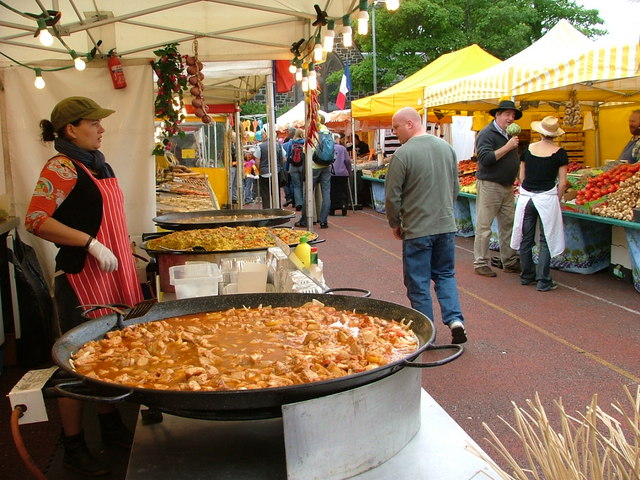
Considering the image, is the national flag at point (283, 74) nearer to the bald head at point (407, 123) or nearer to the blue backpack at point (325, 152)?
the bald head at point (407, 123)

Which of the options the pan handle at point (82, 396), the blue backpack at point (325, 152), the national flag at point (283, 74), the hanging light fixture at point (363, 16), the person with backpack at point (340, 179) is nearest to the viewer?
the pan handle at point (82, 396)

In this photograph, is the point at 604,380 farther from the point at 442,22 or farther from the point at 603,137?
the point at 442,22

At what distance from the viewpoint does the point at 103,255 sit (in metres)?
3.33

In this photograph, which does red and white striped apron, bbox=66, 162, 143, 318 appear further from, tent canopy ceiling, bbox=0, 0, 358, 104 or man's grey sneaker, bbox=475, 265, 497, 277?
man's grey sneaker, bbox=475, 265, 497, 277

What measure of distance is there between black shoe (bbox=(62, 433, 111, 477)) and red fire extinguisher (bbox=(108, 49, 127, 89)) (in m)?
3.62

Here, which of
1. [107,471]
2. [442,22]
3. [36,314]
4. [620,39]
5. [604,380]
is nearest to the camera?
[107,471]

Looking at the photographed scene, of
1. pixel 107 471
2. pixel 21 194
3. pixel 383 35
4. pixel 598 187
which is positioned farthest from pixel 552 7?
pixel 107 471

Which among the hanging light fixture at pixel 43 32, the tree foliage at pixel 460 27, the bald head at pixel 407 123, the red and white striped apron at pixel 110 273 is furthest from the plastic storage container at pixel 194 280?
the tree foliage at pixel 460 27

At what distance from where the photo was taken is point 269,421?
220 cm

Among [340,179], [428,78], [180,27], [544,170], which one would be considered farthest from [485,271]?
[340,179]

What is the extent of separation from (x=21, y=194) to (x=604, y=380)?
5.41 meters

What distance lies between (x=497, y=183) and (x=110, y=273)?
590 cm

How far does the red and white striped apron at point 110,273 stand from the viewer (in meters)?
3.47

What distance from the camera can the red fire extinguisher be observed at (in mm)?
5707
